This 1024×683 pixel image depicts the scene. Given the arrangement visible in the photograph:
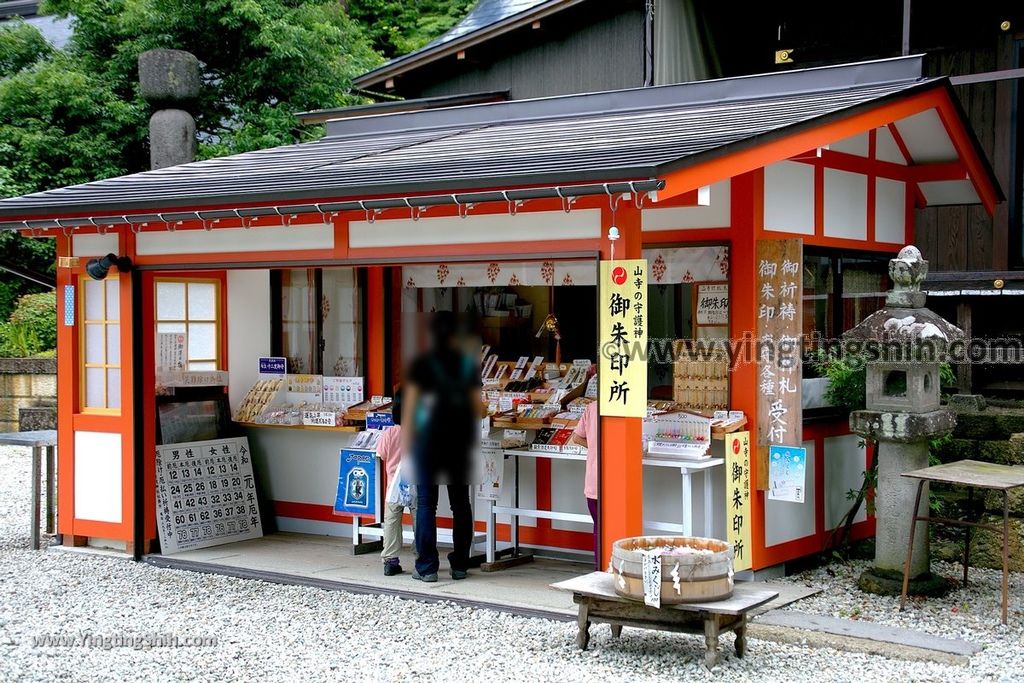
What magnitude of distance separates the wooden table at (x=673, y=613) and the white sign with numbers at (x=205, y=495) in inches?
164

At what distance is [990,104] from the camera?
1029 cm

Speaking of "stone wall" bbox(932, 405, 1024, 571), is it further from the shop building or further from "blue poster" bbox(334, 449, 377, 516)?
"blue poster" bbox(334, 449, 377, 516)

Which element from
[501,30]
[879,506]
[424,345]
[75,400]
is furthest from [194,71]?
[424,345]

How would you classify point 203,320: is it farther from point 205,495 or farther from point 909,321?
point 909,321

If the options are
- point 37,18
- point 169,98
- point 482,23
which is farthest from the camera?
point 37,18

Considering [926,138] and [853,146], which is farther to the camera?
[926,138]

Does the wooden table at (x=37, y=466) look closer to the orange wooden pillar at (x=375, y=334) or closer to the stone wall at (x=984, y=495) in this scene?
the orange wooden pillar at (x=375, y=334)

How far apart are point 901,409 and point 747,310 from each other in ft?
3.90

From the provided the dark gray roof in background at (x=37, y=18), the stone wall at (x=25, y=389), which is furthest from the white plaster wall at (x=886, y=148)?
the dark gray roof in background at (x=37, y=18)

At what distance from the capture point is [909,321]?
24.7ft

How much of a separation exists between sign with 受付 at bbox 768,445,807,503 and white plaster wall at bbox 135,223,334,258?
133 inches

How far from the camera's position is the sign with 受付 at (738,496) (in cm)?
757

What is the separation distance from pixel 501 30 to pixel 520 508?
6.90 m

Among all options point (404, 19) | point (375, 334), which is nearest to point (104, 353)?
point (375, 334)
